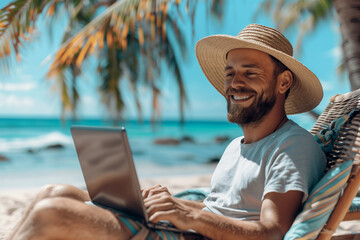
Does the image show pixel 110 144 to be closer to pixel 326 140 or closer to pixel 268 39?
pixel 268 39

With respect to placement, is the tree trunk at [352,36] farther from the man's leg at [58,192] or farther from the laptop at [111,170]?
the man's leg at [58,192]

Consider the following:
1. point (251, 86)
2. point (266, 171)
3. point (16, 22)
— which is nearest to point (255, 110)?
point (251, 86)

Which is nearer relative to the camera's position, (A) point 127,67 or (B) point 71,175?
(B) point 71,175

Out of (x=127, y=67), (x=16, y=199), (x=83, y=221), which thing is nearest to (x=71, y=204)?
(x=83, y=221)

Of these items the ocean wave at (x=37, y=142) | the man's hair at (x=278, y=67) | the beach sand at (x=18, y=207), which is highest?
the man's hair at (x=278, y=67)

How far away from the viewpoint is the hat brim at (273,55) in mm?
1534

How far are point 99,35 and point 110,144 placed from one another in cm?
314

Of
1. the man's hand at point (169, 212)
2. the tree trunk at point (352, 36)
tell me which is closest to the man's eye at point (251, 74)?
the man's hand at point (169, 212)

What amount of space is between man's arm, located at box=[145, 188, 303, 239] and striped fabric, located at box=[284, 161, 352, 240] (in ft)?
0.15

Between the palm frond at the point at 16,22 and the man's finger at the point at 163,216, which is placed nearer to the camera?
the man's finger at the point at 163,216

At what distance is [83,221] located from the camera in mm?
1117

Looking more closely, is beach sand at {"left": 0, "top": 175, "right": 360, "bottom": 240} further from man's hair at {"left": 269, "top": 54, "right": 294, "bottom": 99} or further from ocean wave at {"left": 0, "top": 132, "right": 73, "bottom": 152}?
ocean wave at {"left": 0, "top": 132, "right": 73, "bottom": 152}

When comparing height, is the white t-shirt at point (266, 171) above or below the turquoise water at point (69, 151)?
above

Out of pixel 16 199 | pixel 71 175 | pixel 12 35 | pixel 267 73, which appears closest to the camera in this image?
pixel 267 73
